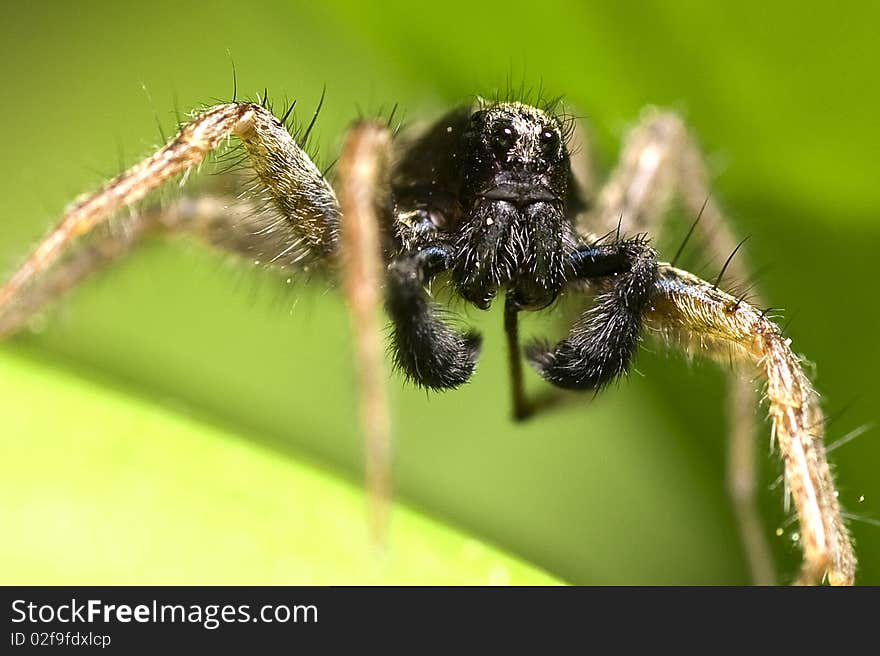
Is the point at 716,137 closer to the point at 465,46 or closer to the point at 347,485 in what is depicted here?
the point at 465,46

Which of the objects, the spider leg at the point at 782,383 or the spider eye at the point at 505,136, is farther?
the spider eye at the point at 505,136

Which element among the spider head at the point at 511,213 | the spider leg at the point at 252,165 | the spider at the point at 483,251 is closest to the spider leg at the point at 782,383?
the spider at the point at 483,251

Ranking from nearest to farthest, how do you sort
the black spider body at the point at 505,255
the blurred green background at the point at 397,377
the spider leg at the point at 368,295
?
the spider leg at the point at 368,295 < the blurred green background at the point at 397,377 < the black spider body at the point at 505,255

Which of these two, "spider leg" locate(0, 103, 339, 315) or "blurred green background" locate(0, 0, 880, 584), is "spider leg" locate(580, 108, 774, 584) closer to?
"blurred green background" locate(0, 0, 880, 584)

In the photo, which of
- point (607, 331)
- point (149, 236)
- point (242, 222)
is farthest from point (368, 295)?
point (149, 236)

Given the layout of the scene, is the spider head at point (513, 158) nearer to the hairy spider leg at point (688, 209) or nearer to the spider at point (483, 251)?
the spider at point (483, 251)

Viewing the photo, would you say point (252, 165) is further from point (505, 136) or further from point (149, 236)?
point (149, 236)

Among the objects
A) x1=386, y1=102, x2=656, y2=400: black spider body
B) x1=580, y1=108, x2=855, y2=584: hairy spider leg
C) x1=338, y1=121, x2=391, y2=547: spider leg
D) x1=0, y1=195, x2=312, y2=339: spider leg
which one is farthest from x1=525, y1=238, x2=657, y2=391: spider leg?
x1=0, y1=195, x2=312, y2=339: spider leg

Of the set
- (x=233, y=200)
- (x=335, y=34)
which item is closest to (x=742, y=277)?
(x=233, y=200)
